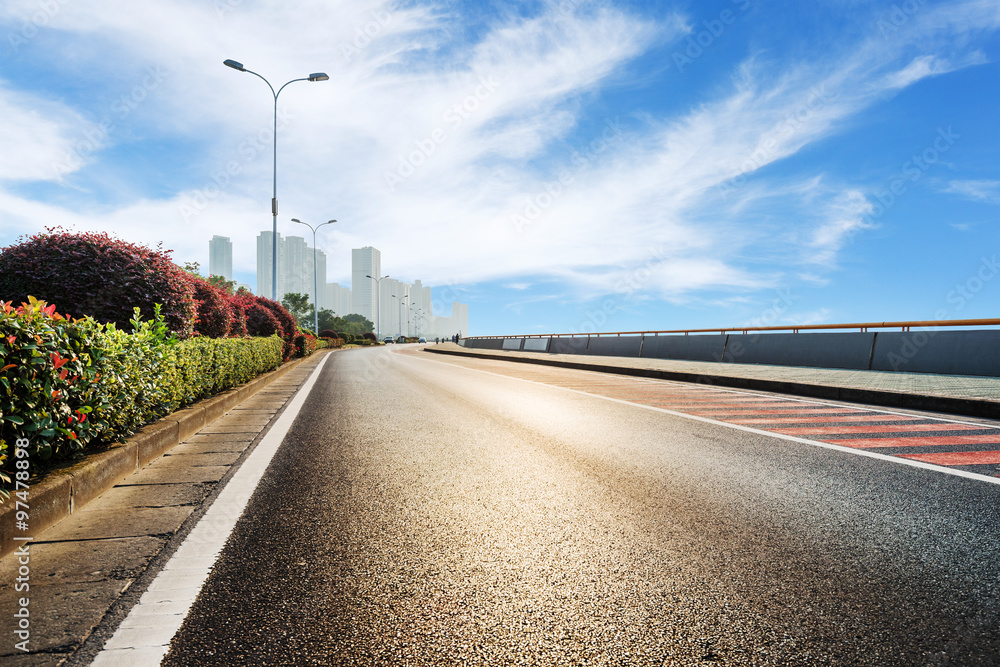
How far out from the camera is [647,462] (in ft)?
16.3

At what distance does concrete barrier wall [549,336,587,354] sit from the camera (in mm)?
30547

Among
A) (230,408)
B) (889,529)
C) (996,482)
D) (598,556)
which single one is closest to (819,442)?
(996,482)

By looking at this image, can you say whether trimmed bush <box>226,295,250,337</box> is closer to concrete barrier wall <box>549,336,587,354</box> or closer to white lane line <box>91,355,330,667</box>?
white lane line <box>91,355,330,667</box>

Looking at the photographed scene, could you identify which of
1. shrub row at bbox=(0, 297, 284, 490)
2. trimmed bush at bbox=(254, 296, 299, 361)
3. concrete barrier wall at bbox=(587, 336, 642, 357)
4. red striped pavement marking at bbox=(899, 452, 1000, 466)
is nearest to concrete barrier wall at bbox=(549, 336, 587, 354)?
concrete barrier wall at bbox=(587, 336, 642, 357)

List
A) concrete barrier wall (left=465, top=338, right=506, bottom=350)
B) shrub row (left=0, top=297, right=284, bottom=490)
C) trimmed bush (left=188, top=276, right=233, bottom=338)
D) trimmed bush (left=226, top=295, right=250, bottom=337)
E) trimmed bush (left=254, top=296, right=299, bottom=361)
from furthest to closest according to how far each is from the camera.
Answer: concrete barrier wall (left=465, top=338, right=506, bottom=350)
trimmed bush (left=254, top=296, right=299, bottom=361)
trimmed bush (left=226, top=295, right=250, bottom=337)
trimmed bush (left=188, top=276, right=233, bottom=338)
shrub row (left=0, top=297, right=284, bottom=490)

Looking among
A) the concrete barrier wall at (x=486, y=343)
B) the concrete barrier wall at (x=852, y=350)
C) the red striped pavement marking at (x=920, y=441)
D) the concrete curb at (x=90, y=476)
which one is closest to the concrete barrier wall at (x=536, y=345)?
the concrete barrier wall at (x=486, y=343)

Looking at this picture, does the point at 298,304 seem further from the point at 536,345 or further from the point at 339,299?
the point at 536,345

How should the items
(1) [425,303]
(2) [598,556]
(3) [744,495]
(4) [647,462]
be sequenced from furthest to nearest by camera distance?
(1) [425,303] → (4) [647,462] → (3) [744,495] → (2) [598,556]

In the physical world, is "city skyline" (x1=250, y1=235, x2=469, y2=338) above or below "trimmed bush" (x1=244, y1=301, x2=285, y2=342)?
above

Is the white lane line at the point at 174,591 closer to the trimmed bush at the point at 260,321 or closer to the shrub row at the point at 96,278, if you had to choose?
the shrub row at the point at 96,278

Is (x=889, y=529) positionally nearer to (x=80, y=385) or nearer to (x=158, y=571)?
(x=158, y=571)

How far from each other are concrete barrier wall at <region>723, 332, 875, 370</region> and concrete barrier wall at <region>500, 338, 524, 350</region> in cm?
1971

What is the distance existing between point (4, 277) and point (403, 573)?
9163 millimetres

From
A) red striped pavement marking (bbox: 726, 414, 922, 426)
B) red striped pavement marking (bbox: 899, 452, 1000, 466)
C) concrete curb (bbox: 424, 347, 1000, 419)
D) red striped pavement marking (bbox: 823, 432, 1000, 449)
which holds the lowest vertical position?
red striped pavement marking (bbox: 899, 452, 1000, 466)
